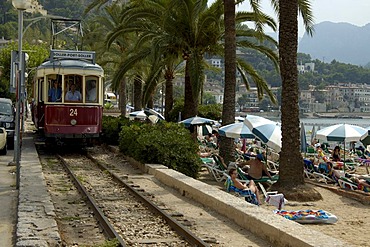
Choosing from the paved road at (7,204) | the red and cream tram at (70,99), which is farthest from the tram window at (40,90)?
the paved road at (7,204)

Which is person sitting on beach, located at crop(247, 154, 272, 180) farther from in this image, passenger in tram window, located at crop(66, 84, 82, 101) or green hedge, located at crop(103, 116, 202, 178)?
passenger in tram window, located at crop(66, 84, 82, 101)

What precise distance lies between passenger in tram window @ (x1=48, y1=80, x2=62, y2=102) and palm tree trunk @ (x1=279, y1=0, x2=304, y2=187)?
892 centimetres

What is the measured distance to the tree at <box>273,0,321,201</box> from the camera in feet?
49.1

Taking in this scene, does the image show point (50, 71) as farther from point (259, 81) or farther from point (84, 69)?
point (259, 81)

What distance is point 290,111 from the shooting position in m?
15.1

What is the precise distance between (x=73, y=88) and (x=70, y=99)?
0.41m

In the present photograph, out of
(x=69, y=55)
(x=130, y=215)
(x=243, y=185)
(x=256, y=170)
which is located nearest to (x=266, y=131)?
(x=256, y=170)

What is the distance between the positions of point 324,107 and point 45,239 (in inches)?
5123

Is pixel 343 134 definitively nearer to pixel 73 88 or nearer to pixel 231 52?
pixel 231 52

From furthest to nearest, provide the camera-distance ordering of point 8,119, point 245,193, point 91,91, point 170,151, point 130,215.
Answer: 1. point 8,119
2. point 91,91
3. point 170,151
4. point 245,193
5. point 130,215

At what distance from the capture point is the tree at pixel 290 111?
14953 mm

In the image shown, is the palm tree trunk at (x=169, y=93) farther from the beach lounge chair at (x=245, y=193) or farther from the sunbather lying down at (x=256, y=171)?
the beach lounge chair at (x=245, y=193)

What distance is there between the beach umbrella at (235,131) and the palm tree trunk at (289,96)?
12.0ft

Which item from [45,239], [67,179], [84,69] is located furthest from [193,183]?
[84,69]
